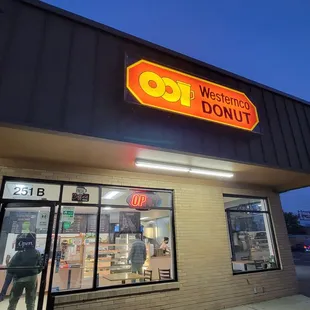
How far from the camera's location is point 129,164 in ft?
18.5

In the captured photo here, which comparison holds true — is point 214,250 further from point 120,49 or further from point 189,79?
point 120,49

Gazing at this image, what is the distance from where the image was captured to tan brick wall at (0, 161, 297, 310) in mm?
5449

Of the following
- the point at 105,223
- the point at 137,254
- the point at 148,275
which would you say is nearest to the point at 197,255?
the point at 148,275

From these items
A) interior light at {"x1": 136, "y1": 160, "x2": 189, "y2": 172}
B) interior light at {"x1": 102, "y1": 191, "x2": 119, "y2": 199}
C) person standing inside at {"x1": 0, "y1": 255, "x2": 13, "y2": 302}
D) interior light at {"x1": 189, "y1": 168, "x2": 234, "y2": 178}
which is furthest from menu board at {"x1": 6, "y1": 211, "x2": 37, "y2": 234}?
interior light at {"x1": 189, "y1": 168, "x2": 234, "y2": 178}

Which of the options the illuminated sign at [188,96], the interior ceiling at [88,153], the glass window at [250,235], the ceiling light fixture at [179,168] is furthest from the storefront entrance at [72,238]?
the illuminated sign at [188,96]

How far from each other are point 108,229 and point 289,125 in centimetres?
611

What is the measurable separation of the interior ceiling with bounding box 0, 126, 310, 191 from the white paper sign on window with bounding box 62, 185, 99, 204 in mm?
562

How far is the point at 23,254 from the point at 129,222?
2.67m

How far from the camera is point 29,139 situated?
418 centimetres

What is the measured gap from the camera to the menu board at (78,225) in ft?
18.6

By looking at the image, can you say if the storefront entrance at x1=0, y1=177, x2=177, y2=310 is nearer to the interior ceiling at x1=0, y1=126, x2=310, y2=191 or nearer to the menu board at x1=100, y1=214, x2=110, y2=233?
the menu board at x1=100, y1=214, x2=110, y2=233

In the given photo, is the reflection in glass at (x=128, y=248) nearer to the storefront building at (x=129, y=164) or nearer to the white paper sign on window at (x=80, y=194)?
the storefront building at (x=129, y=164)

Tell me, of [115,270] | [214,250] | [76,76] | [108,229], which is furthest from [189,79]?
[115,270]

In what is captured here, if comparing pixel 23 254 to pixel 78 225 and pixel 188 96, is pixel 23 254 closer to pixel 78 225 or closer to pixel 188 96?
pixel 78 225
